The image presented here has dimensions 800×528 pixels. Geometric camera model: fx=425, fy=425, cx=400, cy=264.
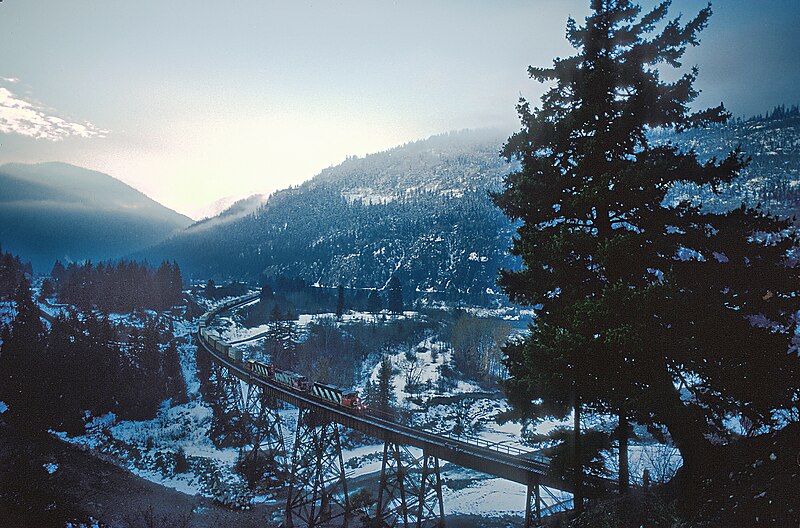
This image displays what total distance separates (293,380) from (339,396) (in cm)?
668

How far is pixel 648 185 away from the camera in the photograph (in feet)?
34.8

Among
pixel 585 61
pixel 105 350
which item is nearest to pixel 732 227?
pixel 585 61

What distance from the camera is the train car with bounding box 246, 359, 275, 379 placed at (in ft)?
126

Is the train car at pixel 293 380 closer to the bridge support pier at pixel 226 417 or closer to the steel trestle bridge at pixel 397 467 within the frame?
the steel trestle bridge at pixel 397 467

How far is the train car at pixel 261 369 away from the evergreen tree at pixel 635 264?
3043 centimetres

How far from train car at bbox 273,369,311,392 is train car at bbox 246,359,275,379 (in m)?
1.37

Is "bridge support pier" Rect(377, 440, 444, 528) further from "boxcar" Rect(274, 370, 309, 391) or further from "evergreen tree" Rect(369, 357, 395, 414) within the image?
"evergreen tree" Rect(369, 357, 395, 414)

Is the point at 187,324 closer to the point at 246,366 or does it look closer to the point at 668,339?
the point at 246,366

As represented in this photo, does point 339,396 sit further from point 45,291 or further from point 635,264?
point 45,291

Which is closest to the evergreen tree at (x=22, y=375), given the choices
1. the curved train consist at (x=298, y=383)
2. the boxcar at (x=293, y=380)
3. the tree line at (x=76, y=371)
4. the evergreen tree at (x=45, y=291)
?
the tree line at (x=76, y=371)

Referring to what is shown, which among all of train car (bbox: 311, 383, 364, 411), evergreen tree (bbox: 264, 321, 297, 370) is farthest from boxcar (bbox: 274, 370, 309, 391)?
evergreen tree (bbox: 264, 321, 297, 370)

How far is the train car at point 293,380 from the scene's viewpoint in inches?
1340

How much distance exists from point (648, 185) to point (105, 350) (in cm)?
5766

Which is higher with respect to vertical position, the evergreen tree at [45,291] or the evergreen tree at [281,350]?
the evergreen tree at [45,291]
